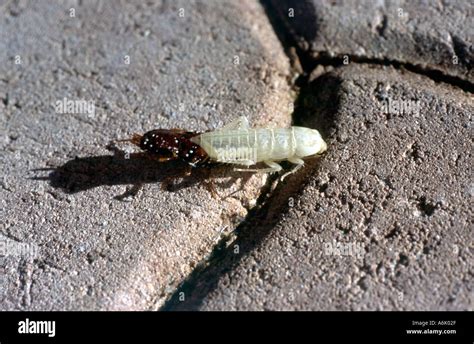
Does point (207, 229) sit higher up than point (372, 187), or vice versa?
point (372, 187)

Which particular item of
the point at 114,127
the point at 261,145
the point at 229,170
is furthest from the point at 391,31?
the point at 114,127

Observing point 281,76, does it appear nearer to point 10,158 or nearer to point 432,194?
point 432,194

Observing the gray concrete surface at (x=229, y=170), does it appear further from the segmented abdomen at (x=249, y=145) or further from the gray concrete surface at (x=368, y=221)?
the segmented abdomen at (x=249, y=145)

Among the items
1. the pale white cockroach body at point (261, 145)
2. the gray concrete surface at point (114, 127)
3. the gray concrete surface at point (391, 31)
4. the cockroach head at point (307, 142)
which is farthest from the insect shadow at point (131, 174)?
the gray concrete surface at point (391, 31)

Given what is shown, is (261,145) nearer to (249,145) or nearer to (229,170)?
(249,145)

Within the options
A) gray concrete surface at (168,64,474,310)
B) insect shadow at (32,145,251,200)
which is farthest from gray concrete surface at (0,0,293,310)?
gray concrete surface at (168,64,474,310)
